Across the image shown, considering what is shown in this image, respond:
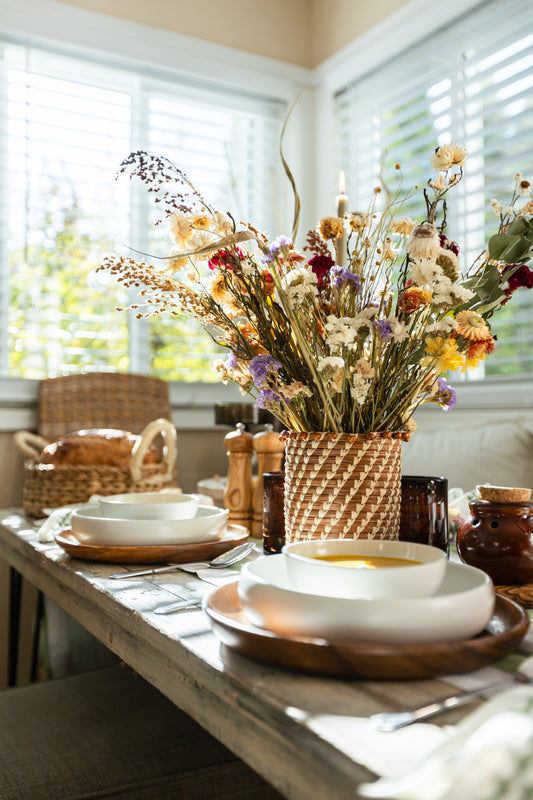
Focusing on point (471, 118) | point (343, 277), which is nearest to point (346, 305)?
point (343, 277)

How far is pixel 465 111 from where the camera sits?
2.42 meters

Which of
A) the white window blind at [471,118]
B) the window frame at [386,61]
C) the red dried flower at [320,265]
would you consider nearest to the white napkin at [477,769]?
the red dried flower at [320,265]

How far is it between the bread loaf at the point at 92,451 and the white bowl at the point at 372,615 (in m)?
1.12

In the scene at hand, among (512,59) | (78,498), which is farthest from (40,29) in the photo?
(78,498)

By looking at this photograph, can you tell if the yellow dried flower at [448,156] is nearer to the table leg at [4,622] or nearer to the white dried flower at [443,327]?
the white dried flower at [443,327]

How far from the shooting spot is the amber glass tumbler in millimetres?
949

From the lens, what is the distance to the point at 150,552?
3.20 feet

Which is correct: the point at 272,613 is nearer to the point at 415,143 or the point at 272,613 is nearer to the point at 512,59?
the point at 512,59

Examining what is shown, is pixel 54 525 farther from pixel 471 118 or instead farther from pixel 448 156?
pixel 471 118

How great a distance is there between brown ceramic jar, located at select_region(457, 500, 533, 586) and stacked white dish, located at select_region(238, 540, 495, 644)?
0.79 feet

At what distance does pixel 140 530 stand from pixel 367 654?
547mm

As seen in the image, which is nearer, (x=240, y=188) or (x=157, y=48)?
(x=157, y=48)

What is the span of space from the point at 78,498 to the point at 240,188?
177cm

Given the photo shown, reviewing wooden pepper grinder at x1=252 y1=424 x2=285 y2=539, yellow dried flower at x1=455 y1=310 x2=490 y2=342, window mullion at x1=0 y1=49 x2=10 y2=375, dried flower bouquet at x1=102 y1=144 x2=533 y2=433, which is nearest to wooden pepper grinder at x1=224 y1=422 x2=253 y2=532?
wooden pepper grinder at x1=252 y1=424 x2=285 y2=539
